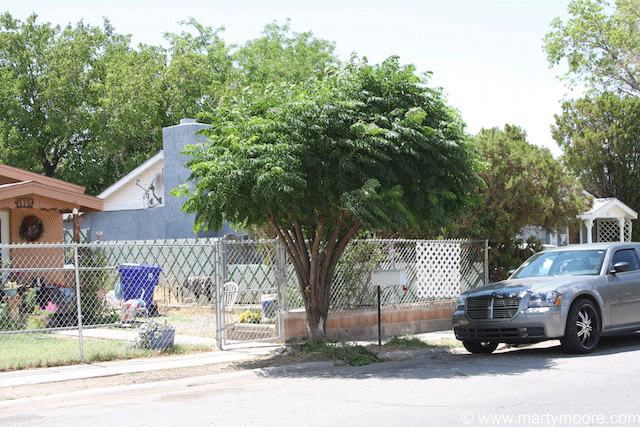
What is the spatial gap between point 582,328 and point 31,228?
42.8 feet

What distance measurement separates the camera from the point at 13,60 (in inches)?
1537

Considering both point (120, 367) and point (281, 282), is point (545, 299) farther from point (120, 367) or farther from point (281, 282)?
point (120, 367)

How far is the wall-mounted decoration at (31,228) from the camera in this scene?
57.7 ft

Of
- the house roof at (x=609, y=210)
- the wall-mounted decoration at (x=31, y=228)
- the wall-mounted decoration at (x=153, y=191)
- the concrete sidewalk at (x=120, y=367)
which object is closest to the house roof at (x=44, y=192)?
the wall-mounted decoration at (x=31, y=228)

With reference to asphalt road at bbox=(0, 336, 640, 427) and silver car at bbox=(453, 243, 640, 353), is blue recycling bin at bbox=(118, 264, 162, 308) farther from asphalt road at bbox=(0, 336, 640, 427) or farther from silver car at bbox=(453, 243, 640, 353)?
silver car at bbox=(453, 243, 640, 353)

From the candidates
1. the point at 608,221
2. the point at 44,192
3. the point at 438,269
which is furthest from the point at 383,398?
the point at 608,221

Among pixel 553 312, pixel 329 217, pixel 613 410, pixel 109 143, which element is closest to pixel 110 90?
pixel 109 143

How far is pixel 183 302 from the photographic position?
19.3 m

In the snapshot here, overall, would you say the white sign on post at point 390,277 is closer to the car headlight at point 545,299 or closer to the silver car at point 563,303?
the silver car at point 563,303

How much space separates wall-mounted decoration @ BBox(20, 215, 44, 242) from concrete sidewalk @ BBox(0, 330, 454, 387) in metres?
7.72

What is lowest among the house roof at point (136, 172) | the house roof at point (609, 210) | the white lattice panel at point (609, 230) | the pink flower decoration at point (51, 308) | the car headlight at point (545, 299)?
the pink flower decoration at point (51, 308)

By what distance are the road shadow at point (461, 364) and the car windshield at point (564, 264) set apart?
1.29m

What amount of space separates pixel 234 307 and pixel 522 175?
7.04m

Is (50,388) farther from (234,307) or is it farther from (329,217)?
(234,307)
